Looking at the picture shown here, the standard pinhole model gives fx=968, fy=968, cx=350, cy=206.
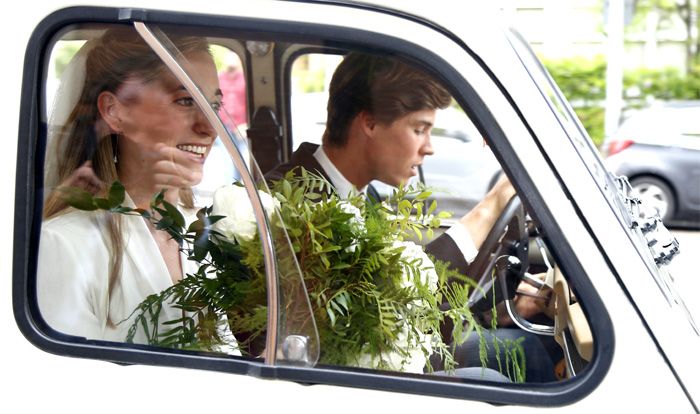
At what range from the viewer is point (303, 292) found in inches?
69.6

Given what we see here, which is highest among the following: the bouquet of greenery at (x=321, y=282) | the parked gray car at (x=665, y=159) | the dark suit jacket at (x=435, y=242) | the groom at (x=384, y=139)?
the parked gray car at (x=665, y=159)

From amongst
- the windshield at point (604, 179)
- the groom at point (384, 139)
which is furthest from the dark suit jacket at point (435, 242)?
the windshield at point (604, 179)

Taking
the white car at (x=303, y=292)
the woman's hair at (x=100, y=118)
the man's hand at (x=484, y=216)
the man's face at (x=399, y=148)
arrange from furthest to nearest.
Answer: the man's face at (x=399, y=148), the man's hand at (x=484, y=216), the woman's hair at (x=100, y=118), the white car at (x=303, y=292)

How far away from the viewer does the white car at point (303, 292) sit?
1.64 m

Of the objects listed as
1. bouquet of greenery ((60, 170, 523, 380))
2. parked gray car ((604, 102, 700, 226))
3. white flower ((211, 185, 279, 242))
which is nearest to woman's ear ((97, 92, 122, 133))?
bouquet of greenery ((60, 170, 523, 380))

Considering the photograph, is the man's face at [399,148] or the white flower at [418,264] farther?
the man's face at [399,148]

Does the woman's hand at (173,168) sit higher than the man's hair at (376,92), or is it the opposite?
the man's hair at (376,92)

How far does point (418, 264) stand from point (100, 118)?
0.69 metres

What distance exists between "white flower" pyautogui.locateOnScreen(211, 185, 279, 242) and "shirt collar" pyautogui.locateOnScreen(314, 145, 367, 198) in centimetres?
26

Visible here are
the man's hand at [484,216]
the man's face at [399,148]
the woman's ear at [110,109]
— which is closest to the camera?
the woman's ear at [110,109]

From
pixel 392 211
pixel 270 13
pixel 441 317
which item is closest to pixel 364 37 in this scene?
pixel 270 13

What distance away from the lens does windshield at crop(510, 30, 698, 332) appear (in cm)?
189

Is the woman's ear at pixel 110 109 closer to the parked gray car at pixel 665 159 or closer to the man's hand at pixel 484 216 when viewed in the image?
the man's hand at pixel 484 216

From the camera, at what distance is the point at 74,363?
177cm
